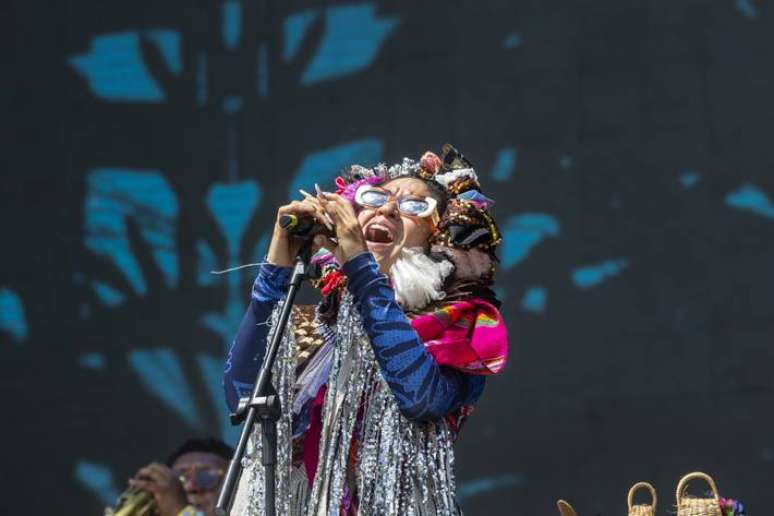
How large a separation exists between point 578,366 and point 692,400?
38cm

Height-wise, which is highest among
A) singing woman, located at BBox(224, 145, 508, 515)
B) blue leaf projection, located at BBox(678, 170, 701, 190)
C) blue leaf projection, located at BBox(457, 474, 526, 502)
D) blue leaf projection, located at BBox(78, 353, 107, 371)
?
singing woman, located at BBox(224, 145, 508, 515)

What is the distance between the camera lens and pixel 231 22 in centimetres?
531

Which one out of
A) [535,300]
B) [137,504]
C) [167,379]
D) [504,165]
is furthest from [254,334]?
[167,379]

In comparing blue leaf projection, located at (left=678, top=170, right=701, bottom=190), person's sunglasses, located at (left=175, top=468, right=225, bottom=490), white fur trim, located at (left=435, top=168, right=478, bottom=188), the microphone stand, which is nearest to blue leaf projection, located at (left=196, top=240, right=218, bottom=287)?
person's sunglasses, located at (left=175, top=468, right=225, bottom=490)

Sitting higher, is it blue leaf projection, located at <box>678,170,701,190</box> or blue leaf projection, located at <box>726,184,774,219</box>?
blue leaf projection, located at <box>678,170,701,190</box>

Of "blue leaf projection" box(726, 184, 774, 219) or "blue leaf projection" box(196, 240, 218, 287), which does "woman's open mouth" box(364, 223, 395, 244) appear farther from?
"blue leaf projection" box(196, 240, 218, 287)

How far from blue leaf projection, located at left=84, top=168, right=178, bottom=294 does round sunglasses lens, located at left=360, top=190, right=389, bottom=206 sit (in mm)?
2453

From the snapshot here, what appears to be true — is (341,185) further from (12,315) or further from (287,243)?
(12,315)

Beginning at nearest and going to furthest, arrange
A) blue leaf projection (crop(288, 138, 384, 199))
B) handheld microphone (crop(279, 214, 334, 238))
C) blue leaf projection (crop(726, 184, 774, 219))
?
handheld microphone (crop(279, 214, 334, 238)) < blue leaf projection (crop(726, 184, 774, 219)) < blue leaf projection (crop(288, 138, 384, 199))

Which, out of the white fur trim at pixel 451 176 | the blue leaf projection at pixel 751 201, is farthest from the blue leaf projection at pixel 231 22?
the white fur trim at pixel 451 176

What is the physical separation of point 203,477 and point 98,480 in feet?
3.12

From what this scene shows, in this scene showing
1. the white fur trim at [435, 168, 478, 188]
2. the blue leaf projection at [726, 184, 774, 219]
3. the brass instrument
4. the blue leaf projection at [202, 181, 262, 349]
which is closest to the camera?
the white fur trim at [435, 168, 478, 188]

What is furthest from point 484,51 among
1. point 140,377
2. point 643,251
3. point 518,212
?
point 140,377

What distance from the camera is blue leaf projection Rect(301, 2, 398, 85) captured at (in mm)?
5000
